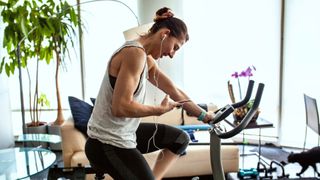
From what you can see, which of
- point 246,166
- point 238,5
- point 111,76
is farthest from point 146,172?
point 238,5

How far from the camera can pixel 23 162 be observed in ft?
7.79

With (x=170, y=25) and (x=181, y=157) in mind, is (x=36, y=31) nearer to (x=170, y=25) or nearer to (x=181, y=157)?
(x=181, y=157)

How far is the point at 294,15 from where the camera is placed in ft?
11.5

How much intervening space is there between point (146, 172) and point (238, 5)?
2.80 metres

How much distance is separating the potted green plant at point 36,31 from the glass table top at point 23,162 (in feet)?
3.24

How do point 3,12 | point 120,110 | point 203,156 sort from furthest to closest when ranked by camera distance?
1. point 3,12
2. point 203,156
3. point 120,110

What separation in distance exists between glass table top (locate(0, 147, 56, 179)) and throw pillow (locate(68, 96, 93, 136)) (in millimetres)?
322

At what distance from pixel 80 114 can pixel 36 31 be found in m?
1.10

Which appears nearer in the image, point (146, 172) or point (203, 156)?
point (146, 172)

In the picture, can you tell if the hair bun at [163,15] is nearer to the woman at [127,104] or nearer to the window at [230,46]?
the woman at [127,104]

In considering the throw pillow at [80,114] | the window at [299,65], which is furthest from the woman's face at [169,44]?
the window at [299,65]

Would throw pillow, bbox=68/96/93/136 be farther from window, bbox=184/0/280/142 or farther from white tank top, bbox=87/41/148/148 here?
window, bbox=184/0/280/142

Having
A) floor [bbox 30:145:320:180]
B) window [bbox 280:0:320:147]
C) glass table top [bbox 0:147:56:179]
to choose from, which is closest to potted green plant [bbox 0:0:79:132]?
glass table top [bbox 0:147:56:179]

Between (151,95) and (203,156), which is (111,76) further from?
(151,95)
